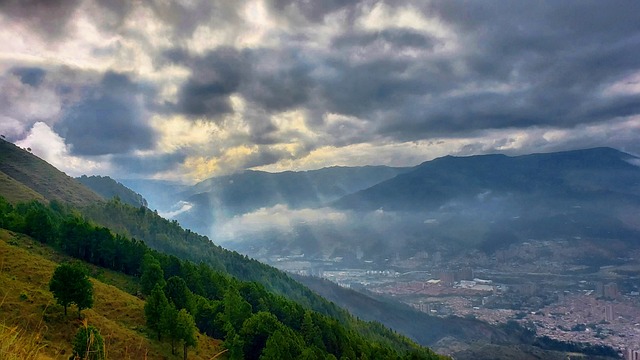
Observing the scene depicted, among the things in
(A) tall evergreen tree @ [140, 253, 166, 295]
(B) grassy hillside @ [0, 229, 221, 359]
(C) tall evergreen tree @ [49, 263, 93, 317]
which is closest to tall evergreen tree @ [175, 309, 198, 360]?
(B) grassy hillside @ [0, 229, 221, 359]

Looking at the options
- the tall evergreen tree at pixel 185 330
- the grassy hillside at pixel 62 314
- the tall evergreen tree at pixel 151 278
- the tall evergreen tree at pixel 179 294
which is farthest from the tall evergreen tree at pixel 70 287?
the tall evergreen tree at pixel 151 278

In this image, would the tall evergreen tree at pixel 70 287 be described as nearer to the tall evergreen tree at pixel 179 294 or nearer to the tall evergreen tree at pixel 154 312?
the tall evergreen tree at pixel 154 312

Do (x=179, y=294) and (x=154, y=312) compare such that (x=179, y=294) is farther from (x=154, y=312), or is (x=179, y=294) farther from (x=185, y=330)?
(x=185, y=330)

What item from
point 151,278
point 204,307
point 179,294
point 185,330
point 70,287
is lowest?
point 204,307

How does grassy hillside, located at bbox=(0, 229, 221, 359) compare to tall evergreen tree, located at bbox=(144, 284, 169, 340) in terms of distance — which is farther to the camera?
tall evergreen tree, located at bbox=(144, 284, 169, 340)

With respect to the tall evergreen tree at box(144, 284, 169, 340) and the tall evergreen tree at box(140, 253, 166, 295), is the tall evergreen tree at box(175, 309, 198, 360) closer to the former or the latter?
the tall evergreen tree at box(144, 284, 169, 340)

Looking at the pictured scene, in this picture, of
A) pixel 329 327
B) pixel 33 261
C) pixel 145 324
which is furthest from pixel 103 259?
pixel 329 327

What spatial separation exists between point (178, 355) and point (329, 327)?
145 ft

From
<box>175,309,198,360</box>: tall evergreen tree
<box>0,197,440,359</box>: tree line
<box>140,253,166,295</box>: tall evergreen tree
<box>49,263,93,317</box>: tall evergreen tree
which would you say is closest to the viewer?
<box>49,263,93,317</box>: tall evergreen tree

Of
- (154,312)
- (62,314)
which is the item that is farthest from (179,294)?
(62,314)

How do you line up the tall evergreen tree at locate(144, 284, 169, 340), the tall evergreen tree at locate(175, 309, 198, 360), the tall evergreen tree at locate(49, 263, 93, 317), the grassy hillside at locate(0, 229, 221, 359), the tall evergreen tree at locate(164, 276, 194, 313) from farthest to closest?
the tall evergreen tree at locate(164, 276, 194, 313) → the tall evergreen tree at locate(144, 284, 169, 340) → the tall evergreen tree at locate(175, 309, 198, 360) → the tall evergreen tree at locate(49, 263, 93, 317) → the grassy hillside at locate(0, 229, 221, 359)

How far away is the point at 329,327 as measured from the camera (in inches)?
3812

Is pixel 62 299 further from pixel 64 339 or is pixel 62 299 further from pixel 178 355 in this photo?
pixel 178 355

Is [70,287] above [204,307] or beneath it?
above
